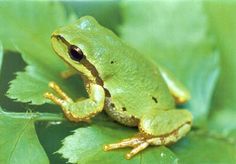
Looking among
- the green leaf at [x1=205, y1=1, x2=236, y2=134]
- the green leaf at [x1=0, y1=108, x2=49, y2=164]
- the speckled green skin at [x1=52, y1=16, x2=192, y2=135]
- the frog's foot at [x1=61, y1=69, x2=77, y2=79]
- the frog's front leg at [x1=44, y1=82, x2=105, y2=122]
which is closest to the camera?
the green leaf at [x1=0, y1=108, x2=49, y2=164]

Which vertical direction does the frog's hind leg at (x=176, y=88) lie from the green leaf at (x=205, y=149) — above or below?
above

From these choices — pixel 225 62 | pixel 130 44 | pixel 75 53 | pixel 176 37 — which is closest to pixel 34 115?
pixel 75 53

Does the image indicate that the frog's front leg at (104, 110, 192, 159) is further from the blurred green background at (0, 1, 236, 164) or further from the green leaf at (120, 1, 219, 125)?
the green leaf at (120, 1, 219, 125)

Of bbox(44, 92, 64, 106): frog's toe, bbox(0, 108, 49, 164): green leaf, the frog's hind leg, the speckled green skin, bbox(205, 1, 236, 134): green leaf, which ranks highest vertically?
bbox(205, 1, 236, 134): green leaf

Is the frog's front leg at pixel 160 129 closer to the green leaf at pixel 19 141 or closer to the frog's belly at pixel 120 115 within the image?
the frog's belly at pixel 120 115

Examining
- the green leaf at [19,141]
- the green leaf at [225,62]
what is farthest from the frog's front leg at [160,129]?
the green leaf at [225,62]

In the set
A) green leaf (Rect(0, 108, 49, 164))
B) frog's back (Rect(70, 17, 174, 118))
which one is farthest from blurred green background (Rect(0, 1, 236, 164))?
frog's back (Rect(70, 17, 174, 118))

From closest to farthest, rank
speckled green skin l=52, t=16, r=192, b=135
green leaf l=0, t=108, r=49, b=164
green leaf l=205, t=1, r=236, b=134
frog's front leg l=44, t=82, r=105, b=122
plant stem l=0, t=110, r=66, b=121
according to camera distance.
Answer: green leaf l=0, t=108, r=49, b=164
plant stem l=0, t=110, r=66, b=121
frog's front leg l=44, t=82, r=105, b=122
speckled green skin l=52, t=16, r=192, b=135
green leaf l=205, t=1, r=236, b=134
